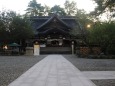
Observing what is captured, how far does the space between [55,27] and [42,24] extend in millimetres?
3874

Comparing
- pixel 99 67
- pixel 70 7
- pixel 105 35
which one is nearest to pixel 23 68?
pixel 99 67

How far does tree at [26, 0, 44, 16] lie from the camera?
98.1 meters

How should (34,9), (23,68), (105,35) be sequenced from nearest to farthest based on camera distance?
(23,68) → (105,35) → (34,9)

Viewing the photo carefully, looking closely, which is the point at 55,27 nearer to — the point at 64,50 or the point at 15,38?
the point at 64,50

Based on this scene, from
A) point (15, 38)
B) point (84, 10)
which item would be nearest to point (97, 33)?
point (84, 10)

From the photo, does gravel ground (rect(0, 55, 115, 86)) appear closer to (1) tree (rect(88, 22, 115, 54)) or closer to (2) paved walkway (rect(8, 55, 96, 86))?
(2) paved walkway (rect(8, 55, 96, 86))

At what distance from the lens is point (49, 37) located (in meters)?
61.5

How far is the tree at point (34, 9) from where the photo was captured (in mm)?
98125

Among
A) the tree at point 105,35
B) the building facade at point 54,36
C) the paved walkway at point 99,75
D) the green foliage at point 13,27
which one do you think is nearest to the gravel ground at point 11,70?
the paved walkway at point 99,75

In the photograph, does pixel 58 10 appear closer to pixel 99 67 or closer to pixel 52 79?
pixel 99 67

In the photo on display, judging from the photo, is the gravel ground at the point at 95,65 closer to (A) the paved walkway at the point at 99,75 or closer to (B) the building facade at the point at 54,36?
(A) the paved walkway at the point at 99,75

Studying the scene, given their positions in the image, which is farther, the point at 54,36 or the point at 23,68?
the point at 54,36

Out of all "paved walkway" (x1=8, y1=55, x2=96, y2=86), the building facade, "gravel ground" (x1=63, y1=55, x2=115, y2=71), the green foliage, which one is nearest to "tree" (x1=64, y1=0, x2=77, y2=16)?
the building facade

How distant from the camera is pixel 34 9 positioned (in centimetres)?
10156
